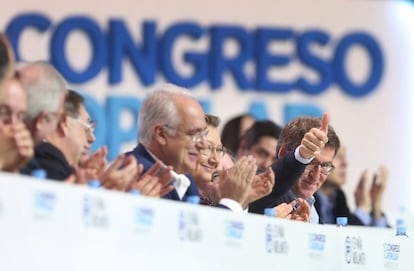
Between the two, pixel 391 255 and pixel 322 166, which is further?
pixel 322 166

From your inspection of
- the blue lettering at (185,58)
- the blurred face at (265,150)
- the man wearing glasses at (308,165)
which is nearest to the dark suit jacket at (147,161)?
the man wearing glasses at (308,165)

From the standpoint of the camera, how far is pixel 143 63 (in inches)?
435

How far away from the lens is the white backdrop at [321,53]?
1098 centimetres

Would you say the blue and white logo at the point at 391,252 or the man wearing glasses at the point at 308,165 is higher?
the man wearing glasses at the point at 308,165

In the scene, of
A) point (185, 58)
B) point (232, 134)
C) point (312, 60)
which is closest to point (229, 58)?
point (185, 58)

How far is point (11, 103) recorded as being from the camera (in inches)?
168

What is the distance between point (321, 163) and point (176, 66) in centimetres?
506

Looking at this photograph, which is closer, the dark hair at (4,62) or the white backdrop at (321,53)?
the dark hair at (4,62)

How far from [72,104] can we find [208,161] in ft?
3.19

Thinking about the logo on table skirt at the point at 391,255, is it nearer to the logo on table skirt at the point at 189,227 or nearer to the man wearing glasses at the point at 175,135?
the man wearing glasses at the point at 175,135

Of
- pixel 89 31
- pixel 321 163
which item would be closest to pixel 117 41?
pixel 89 31

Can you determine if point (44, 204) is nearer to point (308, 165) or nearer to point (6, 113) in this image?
point (6, 113)

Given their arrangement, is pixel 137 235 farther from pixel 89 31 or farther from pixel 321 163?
pixel 89 31

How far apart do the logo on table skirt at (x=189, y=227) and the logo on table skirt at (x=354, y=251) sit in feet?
3.31
